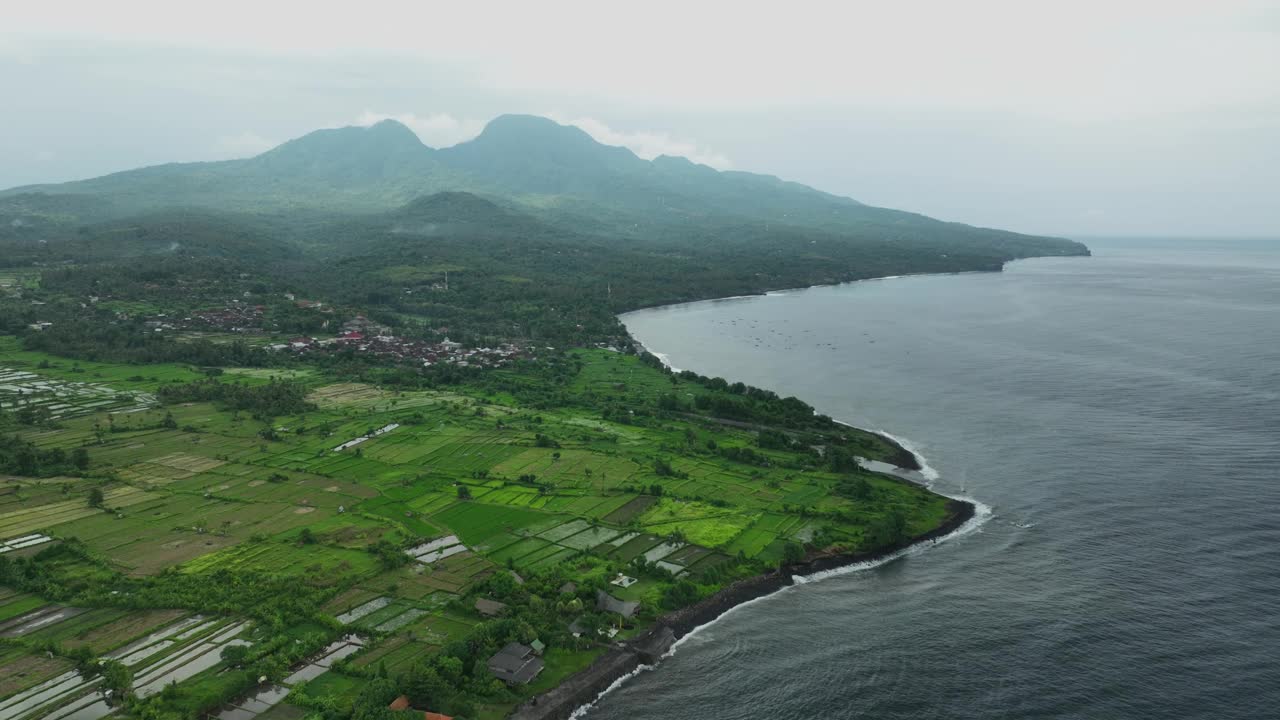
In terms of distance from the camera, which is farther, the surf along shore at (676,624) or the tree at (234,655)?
the tree at (234,655)

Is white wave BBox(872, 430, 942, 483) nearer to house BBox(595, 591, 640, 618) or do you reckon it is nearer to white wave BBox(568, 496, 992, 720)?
white wave BBox(568, 496, 992, 720)

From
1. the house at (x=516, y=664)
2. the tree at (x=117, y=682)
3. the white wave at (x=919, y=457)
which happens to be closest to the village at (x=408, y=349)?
the white wave at (x=919, y=457)

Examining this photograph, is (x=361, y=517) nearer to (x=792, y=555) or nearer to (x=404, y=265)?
(x=792, y=555)

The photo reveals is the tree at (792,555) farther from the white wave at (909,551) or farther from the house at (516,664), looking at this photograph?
the house at (516,664)

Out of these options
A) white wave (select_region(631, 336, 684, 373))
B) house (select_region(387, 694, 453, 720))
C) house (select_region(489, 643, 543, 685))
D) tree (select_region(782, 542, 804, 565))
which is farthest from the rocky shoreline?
white wave (select_region(631, 336, 684, 373))

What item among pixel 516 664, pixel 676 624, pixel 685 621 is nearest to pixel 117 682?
pixel 516 664

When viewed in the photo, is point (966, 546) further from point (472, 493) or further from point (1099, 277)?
point (1099, 277)
